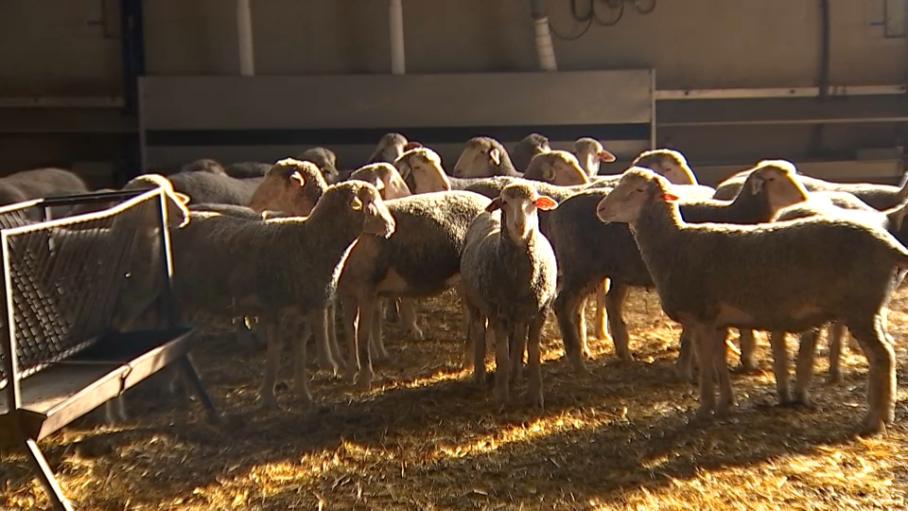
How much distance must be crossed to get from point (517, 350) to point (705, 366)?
109cm

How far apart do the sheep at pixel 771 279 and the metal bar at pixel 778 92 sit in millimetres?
6758

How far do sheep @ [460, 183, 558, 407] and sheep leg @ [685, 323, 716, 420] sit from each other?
840 millimetres

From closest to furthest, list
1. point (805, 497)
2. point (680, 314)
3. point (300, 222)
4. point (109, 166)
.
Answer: point (805, 497) → point (680, 314) → point (300, 222) → point (109, 166)

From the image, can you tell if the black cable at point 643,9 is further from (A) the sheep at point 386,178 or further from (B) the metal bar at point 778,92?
(A) the sheep at point 386,178

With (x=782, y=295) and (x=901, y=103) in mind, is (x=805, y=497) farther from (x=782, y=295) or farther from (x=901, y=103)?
(x=901, y=103)

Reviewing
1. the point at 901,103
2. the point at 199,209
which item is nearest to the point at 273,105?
the point at 199,209

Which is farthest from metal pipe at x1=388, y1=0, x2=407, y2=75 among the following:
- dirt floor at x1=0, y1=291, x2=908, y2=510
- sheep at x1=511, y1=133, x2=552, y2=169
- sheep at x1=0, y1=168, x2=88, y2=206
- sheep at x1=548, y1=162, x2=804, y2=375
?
dirt floor at x1=0, y1=291, x2=908, y2=510

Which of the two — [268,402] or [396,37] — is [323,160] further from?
[268,402]

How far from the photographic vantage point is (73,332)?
15.8 feet

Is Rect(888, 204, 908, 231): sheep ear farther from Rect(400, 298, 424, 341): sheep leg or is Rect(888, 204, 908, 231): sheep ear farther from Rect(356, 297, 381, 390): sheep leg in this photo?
Rect(400, 298, 424, 341): sheep leg

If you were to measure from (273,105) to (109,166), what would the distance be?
2.30 meters

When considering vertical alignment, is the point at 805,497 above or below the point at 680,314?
below

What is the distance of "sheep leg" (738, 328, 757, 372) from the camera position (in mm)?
5816

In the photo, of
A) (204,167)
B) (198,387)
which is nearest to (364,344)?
(198,387)
